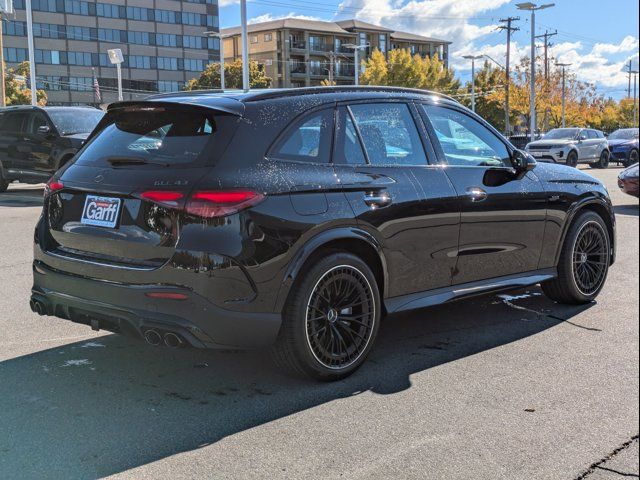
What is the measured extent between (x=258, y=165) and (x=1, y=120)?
14166 mm

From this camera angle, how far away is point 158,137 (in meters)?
4.20

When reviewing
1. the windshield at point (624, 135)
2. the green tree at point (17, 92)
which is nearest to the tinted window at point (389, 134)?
the windshield at point (624, 135)

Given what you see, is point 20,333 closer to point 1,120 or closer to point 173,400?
point 173,400

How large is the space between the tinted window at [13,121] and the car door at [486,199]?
12.9m

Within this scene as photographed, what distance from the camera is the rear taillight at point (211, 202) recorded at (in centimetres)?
373

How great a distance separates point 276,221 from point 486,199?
1.91 meters

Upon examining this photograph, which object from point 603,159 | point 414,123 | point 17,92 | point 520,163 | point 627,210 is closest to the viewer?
point 414,123

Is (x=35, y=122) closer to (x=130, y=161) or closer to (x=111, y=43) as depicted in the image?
(x=130, y=161)

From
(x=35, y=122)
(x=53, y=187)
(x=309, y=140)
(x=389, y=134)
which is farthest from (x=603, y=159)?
(x=53, y=187)

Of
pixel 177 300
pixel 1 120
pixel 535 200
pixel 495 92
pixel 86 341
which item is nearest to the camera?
pixel 177 300

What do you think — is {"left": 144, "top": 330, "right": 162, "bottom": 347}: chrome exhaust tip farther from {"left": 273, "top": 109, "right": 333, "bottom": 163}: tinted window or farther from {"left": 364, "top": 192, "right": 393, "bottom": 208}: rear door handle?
{"left": 364, "top": 192, "right": 393, "bottom": 208}: rear door handle

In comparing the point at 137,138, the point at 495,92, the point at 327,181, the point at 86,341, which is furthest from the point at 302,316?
the point at 495,92

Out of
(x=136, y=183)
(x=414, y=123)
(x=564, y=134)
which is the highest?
(x=564, y=134)

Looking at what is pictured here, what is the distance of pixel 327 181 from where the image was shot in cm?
419
